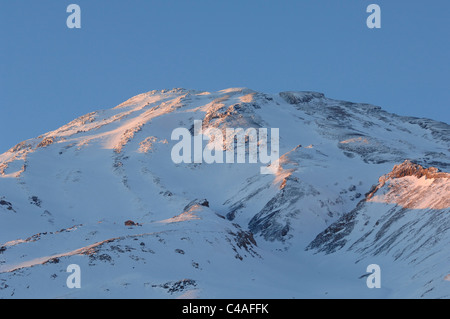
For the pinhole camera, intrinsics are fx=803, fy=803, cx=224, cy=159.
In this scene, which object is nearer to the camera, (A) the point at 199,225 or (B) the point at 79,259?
(B) the point at 79,259

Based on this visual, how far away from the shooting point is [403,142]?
147 meters

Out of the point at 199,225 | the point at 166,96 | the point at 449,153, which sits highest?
the point at 166,96

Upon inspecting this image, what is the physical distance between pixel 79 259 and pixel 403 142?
9318 centimetres

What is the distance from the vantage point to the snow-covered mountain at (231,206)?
65.3 metres

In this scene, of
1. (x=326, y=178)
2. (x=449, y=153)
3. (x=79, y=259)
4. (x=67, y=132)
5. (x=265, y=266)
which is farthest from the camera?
(x=67, y=132)

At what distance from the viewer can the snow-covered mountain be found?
65.3 metres

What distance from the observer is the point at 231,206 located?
112438 millimetres

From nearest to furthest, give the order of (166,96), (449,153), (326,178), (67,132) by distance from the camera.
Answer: (326,178)
(449,153)
(67,132)
(166,96)

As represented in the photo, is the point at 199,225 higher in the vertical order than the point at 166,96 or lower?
lower

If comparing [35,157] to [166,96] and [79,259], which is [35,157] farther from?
[79,259]

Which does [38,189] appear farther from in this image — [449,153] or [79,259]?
[449,153]

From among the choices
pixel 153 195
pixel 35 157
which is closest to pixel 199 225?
pixel 153 195
